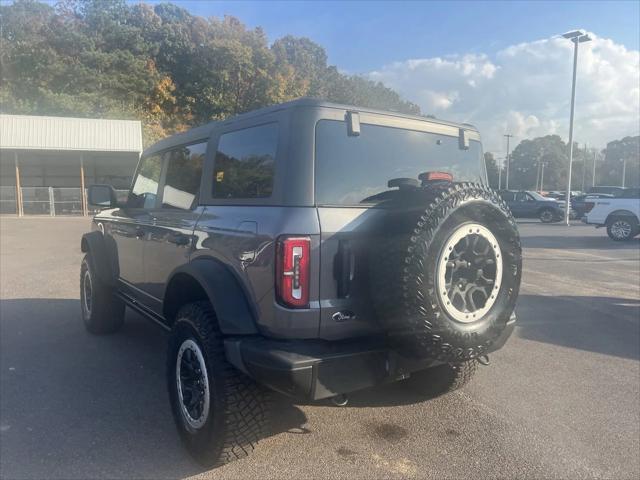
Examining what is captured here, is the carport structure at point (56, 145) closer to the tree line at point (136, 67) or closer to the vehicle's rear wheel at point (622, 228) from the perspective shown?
the tree line at point (136, 67)

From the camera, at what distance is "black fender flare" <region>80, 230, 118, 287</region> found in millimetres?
5320

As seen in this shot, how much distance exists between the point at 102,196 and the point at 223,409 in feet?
10.8

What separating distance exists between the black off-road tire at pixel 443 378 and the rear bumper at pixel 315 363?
1.07 metres

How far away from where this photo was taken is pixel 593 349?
5395 millimetres

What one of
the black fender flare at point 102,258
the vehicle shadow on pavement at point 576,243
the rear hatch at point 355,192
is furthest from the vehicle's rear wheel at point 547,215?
the rear hatch at point 355,192

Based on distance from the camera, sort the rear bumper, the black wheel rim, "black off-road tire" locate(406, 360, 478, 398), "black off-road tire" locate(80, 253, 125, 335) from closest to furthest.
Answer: the rear bumper → "black off-road tire" locate(406, 360, 478, 398) → "black off-road tire" locate(80, 253, 125, 335) → the black wheel rim

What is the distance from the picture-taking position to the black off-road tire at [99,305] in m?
5.48

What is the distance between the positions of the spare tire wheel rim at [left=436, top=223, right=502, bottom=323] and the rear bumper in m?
0.43

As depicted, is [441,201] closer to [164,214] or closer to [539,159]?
[164,214]

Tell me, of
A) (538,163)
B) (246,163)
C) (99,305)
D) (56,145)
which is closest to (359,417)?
(246,163)

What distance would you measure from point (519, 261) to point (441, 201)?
0.70 meters

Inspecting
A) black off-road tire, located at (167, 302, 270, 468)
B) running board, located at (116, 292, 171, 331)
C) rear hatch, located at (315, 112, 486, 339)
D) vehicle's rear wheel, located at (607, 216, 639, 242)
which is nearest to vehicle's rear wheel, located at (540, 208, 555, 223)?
vehicle's rear wheel, located at (607, 216, 639, 242)

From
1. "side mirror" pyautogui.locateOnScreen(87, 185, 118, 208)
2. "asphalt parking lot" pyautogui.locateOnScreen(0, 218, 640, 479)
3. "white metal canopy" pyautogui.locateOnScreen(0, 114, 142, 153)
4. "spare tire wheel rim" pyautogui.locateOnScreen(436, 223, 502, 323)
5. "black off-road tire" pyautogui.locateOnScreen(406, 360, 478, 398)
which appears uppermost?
"white metal canopy" pyautogui.locateOnScreen(0, 114, 142, 153)

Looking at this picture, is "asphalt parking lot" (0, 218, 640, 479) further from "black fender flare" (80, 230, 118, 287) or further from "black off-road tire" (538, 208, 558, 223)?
Answer: "black off-road tire" (538, 208, 558, 223)
